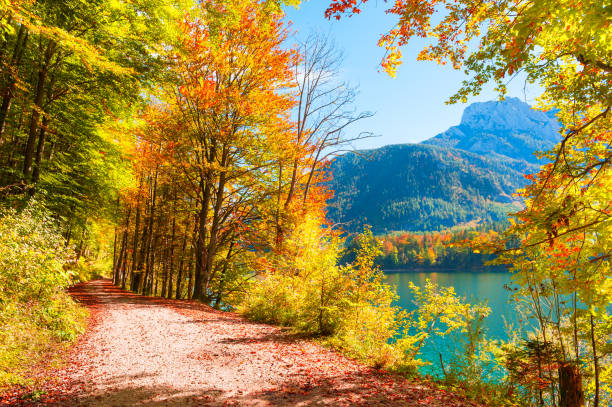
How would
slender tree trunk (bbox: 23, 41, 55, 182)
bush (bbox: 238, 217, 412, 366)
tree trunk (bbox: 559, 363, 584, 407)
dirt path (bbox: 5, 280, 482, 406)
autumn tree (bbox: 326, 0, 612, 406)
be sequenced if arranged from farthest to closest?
slender tree trunk (bbox: 23, 41, 55, 182) < bush (bbox: 238, 217, 412, 366) < tree trunk (bbox: 559, 363, 584, 407) < dirt path (bbox: 5, 280, 482, 406) < autumn tree (bbox: 326, 0, 612, 406)

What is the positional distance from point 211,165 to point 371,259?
7.37m

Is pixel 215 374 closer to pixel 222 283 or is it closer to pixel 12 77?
pixel 12 77

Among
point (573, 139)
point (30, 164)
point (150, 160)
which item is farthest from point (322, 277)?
point (150, 160)

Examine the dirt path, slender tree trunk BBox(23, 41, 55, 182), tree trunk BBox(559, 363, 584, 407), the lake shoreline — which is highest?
slender tree trunk BBox(23, 41, 55, 182)

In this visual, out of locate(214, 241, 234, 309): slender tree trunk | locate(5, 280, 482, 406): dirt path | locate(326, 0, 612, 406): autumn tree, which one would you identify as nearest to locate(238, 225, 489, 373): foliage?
locate(5, 280, 482, 406): dirt path

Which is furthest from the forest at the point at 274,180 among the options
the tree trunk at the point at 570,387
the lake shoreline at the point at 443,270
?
the lake shoreline at the point at 443,270

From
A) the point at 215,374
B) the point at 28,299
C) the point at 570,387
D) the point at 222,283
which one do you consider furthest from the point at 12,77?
the point at 570,387

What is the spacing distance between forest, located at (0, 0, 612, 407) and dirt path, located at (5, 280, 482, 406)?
54cm

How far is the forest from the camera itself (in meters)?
3.98

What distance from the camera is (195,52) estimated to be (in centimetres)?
1180

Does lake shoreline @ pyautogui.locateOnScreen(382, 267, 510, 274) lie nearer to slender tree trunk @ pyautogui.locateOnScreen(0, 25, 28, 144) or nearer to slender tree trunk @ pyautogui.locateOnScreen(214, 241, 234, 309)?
slender tree trunk @ pyautogui.locateOnScreen(214, 241, 234, 309)

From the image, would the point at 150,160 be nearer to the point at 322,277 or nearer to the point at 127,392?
the point at 322,277

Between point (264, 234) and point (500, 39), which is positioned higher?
point (500, 39)

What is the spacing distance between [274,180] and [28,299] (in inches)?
391
